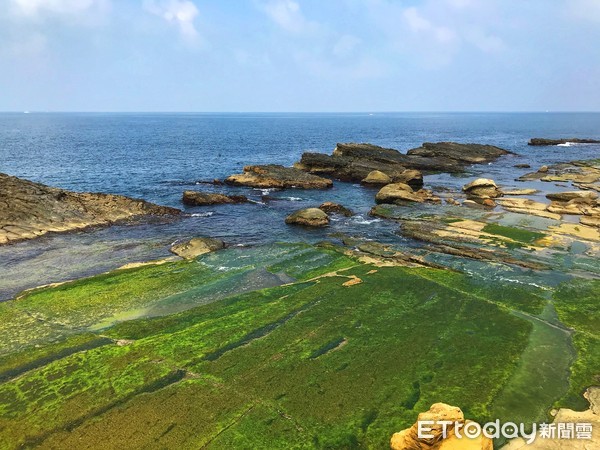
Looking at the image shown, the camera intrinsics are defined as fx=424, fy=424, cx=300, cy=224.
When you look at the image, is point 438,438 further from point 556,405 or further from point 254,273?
point 254,273

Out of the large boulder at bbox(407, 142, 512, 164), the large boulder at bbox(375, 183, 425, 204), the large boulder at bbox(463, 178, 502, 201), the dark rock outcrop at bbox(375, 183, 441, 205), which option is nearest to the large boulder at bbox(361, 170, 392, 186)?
the dark rock outcrop at bbox(375, 183, 441, 205)

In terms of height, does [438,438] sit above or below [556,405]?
above

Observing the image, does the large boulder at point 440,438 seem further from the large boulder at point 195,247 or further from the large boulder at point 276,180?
the large boulder at point 276,180

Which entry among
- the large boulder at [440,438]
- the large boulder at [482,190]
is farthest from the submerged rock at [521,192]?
the large boulder at [440,438]

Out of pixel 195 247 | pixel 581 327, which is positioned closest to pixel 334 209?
pixel 195 247

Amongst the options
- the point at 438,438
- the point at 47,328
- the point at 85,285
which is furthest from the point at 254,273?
the point at 438,438

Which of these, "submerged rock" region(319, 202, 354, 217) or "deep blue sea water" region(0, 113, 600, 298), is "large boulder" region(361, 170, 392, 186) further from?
"submerged rock" region(319, 202, 354, 217)
